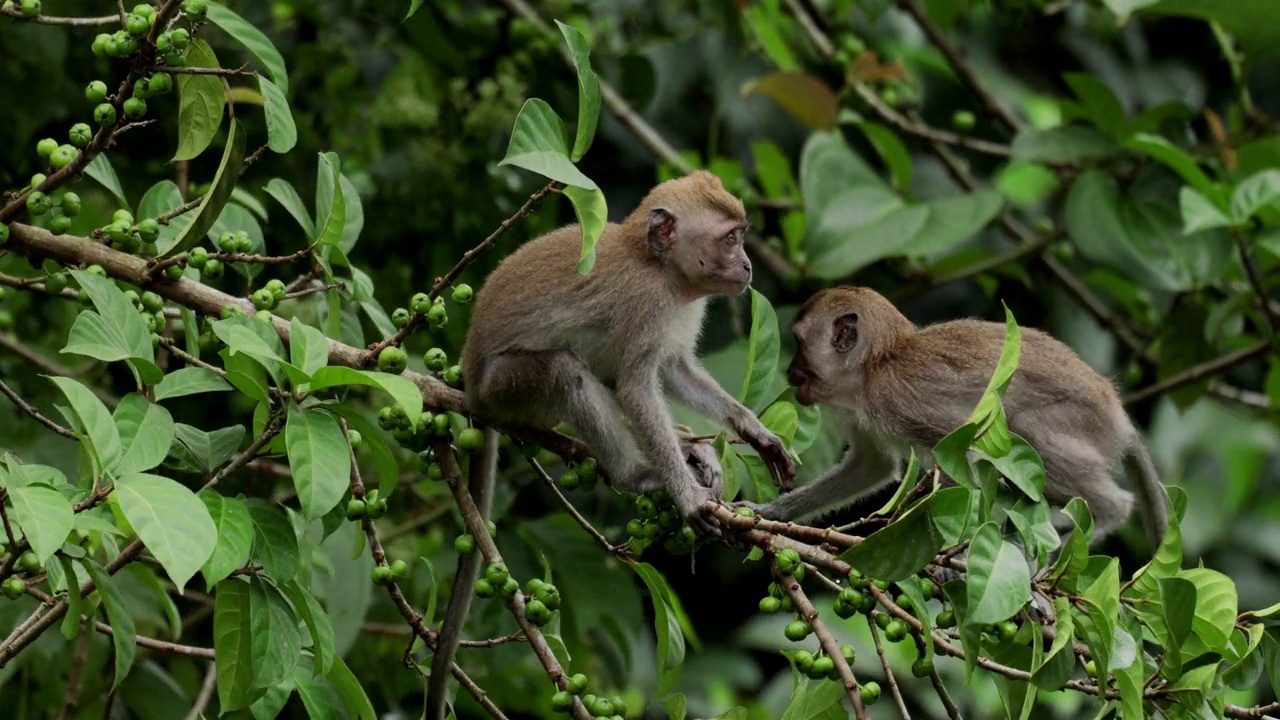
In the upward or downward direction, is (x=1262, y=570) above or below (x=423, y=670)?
below

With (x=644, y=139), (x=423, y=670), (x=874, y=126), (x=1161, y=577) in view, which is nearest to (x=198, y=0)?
(x=423, y=670)

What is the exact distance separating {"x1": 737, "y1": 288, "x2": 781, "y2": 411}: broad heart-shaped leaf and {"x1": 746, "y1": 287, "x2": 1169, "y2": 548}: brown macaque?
0.87m

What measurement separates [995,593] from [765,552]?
670mm

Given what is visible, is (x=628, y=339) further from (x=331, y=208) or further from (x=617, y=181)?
(x=617, y=181)

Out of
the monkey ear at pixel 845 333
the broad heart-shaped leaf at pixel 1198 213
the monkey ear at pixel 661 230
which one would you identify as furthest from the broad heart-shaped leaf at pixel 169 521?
the broad heart-shaped leaf at pixel 1198 213

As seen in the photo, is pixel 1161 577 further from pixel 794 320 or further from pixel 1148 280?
pixel 1148 280

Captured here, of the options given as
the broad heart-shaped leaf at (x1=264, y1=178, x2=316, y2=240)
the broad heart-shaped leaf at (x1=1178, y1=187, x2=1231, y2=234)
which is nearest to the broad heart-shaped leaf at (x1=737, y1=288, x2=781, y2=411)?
the broad heart-shaped leaf at (x1=264, y1=178, x2=316, y2=240)

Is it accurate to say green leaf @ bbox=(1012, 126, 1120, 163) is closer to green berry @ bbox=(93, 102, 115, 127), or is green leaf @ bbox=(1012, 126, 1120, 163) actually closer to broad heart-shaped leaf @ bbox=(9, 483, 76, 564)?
green berry @ bbox=(93, 102, 115, 127)

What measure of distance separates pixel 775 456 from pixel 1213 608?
1323mm

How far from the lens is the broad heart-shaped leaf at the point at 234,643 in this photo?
9.70 ft

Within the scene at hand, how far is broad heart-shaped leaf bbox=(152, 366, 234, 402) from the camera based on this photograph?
2.86m

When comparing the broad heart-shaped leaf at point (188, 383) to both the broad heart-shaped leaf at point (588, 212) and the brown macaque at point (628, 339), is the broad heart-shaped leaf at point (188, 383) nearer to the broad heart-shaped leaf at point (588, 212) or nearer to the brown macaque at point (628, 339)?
the broad heart-shaped leaf at point (588, 212)

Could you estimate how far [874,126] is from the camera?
20.9 ft

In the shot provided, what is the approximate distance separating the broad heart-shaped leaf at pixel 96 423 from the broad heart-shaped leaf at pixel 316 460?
1.03 feet
